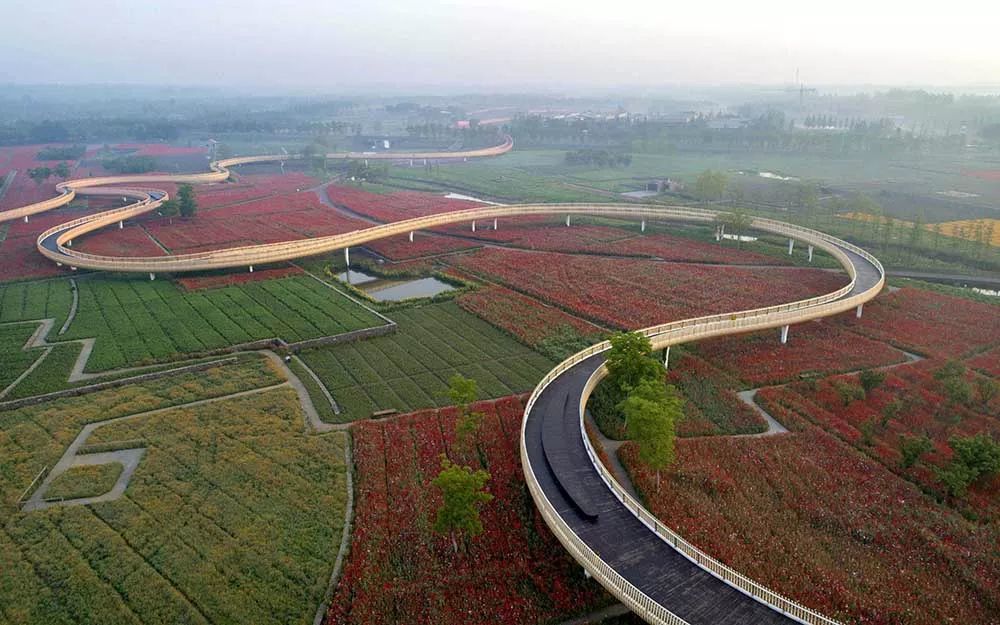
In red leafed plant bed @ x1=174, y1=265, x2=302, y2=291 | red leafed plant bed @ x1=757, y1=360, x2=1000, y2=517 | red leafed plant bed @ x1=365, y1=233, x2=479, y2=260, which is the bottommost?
red leafed plant bed @ x1=757, y1=360, x2=1000, y2=517

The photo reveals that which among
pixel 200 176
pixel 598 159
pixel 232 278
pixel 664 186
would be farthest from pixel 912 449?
pixel 200 176

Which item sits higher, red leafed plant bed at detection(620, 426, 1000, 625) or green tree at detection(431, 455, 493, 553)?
green tree at detection(431, 455, 493, 553)

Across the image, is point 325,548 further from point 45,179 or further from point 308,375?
point 45,179

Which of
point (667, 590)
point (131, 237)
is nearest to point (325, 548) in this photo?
point (667, 590)

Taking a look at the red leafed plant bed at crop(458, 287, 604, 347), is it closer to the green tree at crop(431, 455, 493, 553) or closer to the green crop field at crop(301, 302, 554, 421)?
the green crop field at crop(301, 302, 554, 421)

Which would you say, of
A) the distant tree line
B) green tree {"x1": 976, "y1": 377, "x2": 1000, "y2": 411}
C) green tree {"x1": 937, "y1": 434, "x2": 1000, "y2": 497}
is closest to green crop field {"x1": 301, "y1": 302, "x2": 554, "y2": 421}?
green tree {"x1": 937, "y1": 434, "x2": 1000, "y2": 497}

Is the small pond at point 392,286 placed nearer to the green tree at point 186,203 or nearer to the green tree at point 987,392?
the green tree at point 186,203

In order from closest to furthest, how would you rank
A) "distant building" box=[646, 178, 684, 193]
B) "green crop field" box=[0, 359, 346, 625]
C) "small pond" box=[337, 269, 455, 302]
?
"green crop field" box=[0, 359, 346, 625] → "small pond" box=[337, 269, 455, 302] → "distant building" box=[646, 178, 684, 193]
